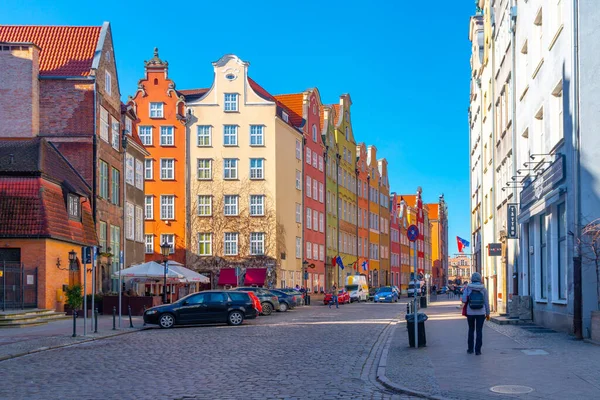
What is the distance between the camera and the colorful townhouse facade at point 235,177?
62.8 m

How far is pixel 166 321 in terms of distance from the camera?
1157 inches

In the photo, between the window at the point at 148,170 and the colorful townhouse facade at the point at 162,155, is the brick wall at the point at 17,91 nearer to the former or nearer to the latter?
the colorful townhouse facade at the point at 162,155

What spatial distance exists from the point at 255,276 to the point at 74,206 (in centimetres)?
2463

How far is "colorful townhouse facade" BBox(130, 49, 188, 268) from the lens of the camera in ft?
208

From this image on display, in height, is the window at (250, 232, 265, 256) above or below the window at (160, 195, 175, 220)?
below

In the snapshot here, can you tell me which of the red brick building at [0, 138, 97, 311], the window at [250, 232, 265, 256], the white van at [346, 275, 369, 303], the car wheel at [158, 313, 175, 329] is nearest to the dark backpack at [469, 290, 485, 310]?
the car wheel at [158, 313, 175, 329]

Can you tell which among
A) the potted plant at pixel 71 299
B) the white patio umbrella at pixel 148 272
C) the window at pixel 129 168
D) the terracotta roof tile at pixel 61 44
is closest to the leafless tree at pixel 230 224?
the window at pixel 129 168

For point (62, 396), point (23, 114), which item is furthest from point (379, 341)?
point (23, 114)

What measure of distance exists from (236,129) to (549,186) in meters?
43.2

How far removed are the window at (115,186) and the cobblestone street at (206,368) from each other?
2166 cm

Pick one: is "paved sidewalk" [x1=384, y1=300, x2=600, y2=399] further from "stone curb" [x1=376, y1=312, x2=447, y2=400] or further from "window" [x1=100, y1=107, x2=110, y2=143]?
"window" [x1=100, y1=107, x2=110, y2=143]

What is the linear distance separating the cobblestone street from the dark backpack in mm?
2397

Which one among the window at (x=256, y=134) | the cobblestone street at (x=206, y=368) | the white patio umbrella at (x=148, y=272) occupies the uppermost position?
the window at (x=256, y=134)

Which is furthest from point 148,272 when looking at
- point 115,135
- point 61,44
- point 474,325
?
point 474,325
